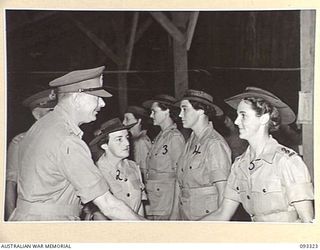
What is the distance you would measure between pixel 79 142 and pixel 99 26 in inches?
6.9

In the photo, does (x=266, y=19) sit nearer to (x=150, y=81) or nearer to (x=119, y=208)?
(x=150, y=81)

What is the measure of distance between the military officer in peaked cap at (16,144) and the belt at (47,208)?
1 centimetres

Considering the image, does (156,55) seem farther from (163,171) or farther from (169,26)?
(163,171)

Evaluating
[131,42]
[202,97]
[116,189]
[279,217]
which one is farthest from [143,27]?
[279,217]

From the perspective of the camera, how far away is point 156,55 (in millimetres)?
802

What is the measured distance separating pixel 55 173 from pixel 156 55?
0.23 metres

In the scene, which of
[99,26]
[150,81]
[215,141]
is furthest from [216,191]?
[99,26]

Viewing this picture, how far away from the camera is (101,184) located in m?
0.80

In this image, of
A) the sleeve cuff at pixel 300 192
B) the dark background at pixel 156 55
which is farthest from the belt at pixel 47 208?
the sleeve cuff at pixel 300 192

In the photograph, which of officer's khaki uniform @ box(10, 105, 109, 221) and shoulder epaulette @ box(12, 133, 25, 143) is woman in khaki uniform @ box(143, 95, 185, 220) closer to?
officer's khaki uniform @ box(10, 105, 109, 221)

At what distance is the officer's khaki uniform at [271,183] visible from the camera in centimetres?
79

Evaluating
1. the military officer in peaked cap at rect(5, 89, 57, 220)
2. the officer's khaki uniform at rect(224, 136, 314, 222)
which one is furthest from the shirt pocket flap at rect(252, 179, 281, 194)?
the military officer in peaked cap at rect(5, 89, 57, 220)

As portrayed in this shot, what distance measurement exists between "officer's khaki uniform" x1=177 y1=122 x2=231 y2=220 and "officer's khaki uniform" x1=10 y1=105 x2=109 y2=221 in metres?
0.12

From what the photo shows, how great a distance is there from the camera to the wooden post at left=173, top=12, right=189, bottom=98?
80cm
